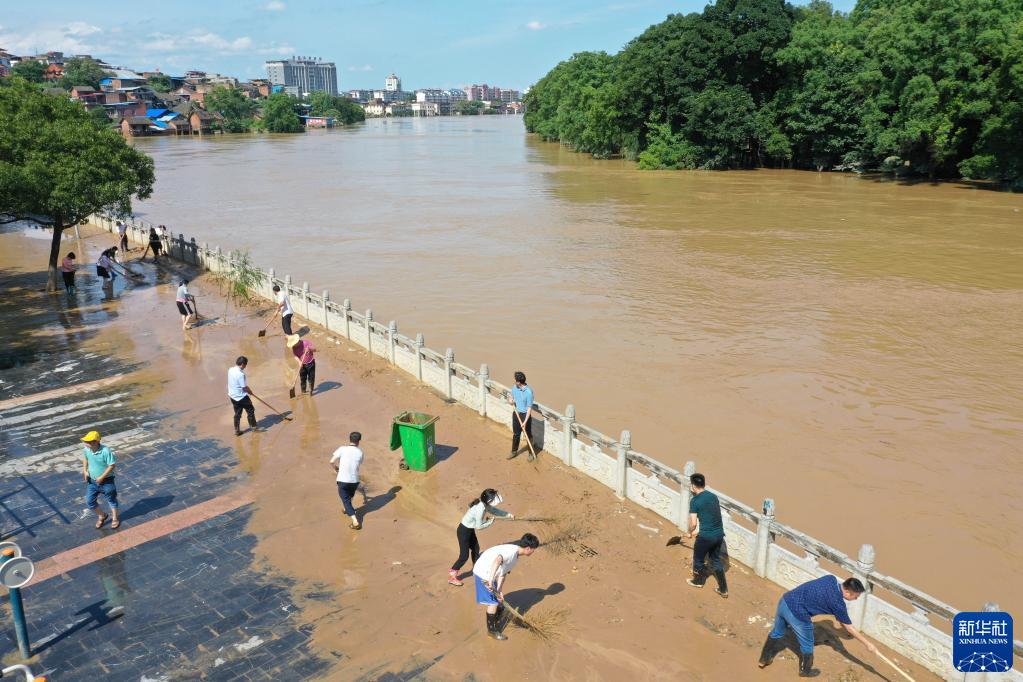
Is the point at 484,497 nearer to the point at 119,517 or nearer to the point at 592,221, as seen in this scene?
the point at 119,517

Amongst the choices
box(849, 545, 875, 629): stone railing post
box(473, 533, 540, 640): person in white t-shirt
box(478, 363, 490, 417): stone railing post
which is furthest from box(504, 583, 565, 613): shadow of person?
box(478, 363, 490, 417): stone railing post

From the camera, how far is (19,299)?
2400 centimetres

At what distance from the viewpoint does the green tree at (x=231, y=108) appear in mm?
139750

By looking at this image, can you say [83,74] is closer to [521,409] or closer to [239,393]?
[239,393]

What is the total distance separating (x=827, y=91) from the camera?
2163 inches

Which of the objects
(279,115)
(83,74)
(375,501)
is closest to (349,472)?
Result: (375,501)

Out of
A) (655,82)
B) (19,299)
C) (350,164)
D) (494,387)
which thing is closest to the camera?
(494,387)

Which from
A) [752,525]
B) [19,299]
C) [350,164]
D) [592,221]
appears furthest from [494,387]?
[350,164]

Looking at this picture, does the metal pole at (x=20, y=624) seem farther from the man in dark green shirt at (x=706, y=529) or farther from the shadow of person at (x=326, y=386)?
the shadow of person at (x=326, y=386)

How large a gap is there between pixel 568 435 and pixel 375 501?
3234mm

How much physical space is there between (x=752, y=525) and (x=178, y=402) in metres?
11.3

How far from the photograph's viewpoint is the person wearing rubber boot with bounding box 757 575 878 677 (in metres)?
7.00

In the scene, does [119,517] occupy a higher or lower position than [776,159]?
lower

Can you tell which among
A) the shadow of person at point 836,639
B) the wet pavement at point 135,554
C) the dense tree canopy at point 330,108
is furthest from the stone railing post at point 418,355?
the dense tree canopy at point 330,108
